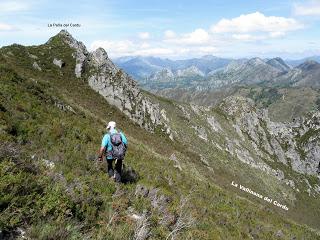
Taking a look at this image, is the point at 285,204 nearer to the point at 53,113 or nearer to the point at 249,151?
the point at 249,151

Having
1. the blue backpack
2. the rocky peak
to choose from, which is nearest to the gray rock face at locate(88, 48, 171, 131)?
the blue backpack

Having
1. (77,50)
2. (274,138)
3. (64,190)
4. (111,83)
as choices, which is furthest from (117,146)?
(274,138)

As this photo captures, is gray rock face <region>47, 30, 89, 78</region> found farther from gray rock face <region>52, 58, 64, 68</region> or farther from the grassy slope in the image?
the grassy slope

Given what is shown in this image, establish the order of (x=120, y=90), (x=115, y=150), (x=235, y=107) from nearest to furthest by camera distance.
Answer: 1. (x=115, y=150)
2. (x=120, y=90)
3. (x=235, y=107)

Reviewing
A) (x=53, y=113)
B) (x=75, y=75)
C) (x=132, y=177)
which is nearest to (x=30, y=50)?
(x=75, y=75)

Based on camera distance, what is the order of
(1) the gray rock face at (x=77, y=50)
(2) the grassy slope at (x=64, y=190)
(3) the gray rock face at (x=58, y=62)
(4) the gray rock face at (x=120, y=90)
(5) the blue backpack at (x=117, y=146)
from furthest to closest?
(1) the gray rock face at (x=77, y=50) < (4) the gray rock face at (x=120, y=90) < (3) the gray rock face at (x=58, y=62) < (5) the blue backpack at (x=117, y=146) < (2) the grassy slope at (x=64, y=190)

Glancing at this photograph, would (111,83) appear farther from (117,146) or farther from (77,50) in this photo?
(117,146)

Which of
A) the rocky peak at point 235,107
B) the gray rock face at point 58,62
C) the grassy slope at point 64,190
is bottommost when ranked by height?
the rocky peak at point 235,107

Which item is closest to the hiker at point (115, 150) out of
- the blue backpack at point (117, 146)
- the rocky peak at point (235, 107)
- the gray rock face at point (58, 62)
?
the blue backpack at point (117, 146)

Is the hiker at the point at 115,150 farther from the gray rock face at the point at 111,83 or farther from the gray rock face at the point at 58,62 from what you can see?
the gray rock face at the point at 58,62

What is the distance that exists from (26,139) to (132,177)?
4.33 metres

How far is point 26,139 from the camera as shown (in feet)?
43.4

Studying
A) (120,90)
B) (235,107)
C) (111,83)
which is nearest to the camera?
(111,83)

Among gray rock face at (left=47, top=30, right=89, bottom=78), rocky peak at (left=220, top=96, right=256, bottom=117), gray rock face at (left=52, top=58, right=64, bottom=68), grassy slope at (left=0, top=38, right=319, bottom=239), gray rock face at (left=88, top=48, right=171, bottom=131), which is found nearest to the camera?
grassy slope at (left=0, top=38, right=319, bottom=239)
